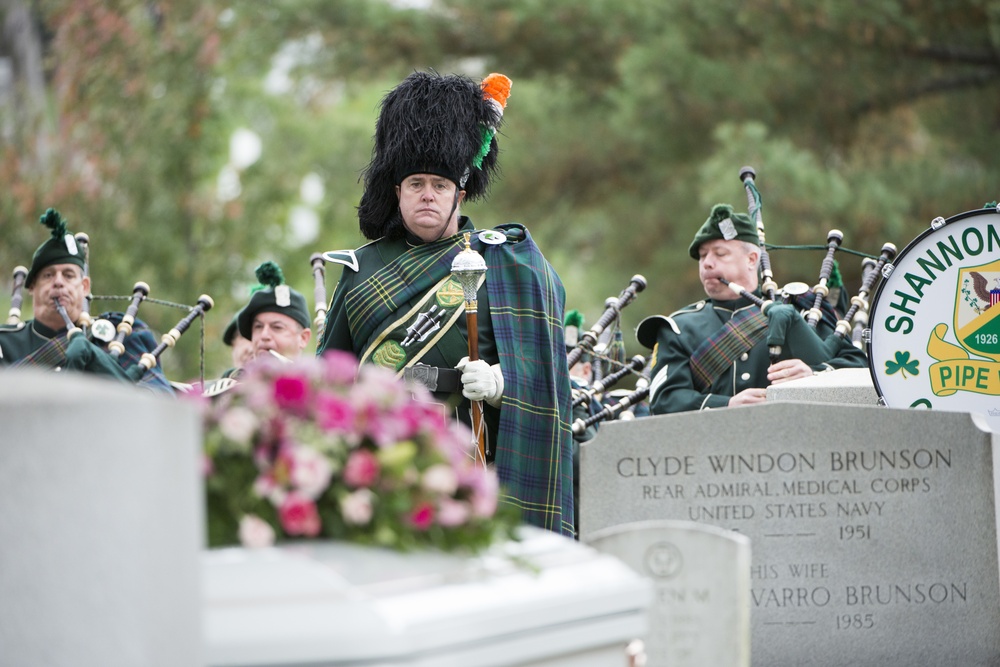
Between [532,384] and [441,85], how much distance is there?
1246mm

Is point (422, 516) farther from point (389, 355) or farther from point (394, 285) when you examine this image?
point (394, 285)

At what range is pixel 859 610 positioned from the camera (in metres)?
5.19

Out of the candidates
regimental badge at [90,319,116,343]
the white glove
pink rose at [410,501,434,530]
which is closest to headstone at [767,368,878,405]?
the white glove

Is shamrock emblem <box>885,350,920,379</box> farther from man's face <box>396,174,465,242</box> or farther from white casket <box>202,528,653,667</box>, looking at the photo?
white casket <box>202,528,653,667</box>

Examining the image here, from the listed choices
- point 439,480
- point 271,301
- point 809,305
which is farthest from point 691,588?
point 271,301

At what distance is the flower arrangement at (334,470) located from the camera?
118 inches

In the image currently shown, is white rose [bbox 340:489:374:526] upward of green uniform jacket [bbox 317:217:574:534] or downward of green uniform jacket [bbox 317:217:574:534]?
downward

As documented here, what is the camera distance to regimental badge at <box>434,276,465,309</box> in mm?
5477

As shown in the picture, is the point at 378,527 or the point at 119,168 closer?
the point at 378,527

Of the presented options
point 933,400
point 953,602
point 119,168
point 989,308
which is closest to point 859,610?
point 953,602

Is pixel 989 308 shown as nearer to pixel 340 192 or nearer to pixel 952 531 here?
pixel 952 531

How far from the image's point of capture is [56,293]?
26.0 feet

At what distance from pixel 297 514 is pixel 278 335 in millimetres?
5316

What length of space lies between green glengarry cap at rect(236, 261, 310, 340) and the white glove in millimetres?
3232
